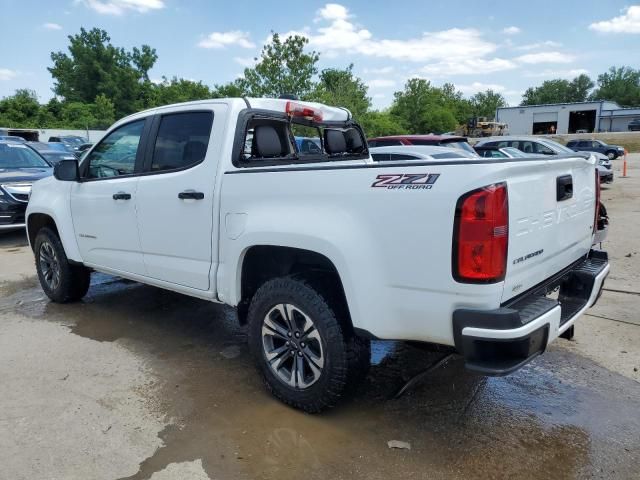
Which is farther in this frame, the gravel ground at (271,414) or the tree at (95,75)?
the tree at (95,75)

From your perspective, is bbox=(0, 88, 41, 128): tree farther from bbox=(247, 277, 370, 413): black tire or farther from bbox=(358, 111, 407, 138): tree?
bbox=(247, 277, 370, 413): black tire

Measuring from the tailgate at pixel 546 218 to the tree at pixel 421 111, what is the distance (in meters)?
61.5

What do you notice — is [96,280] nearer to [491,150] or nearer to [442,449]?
[442,449]

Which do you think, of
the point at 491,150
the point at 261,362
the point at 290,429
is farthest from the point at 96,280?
the point at 491,150

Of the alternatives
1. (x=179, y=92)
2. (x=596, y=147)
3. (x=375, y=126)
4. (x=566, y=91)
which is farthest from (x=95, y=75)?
(x=566, y=91)

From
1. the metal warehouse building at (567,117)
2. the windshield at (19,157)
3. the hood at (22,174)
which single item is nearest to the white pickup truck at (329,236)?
the hood at (22,174)

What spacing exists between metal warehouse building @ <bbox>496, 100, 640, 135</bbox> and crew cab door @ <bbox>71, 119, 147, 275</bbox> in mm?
72880

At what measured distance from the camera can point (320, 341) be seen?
2971mm

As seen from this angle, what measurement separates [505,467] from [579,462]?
1.36ft

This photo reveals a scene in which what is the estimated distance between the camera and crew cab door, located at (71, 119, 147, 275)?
13.7 feet

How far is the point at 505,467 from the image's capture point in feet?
8.81

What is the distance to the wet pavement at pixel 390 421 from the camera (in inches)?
106

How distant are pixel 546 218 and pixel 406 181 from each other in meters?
0.85

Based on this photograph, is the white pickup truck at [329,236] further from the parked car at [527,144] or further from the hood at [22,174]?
the parked car at [527,144]
